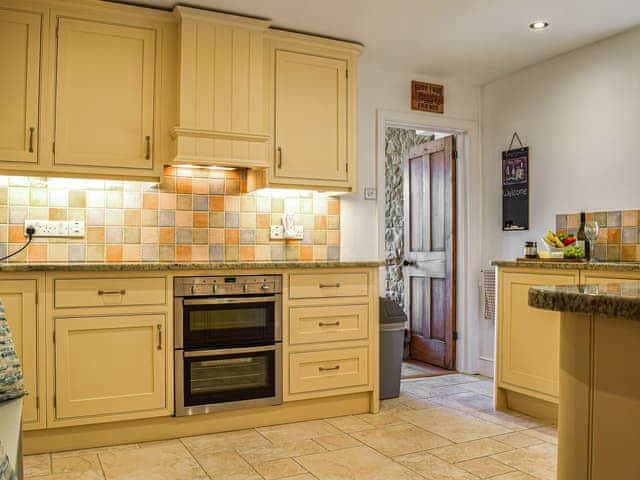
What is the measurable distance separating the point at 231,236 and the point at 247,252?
0.49 ft

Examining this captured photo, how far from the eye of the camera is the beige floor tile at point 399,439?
111 inches

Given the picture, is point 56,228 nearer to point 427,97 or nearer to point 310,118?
point 310,118

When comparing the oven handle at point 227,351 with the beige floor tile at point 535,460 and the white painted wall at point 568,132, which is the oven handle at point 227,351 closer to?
the beige floor tile at point 535,460

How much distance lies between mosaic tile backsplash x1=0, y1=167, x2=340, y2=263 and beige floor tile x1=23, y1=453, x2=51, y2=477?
3.54 feet

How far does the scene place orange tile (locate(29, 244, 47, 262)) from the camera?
10.5ft

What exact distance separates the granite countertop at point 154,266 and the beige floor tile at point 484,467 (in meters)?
1.22

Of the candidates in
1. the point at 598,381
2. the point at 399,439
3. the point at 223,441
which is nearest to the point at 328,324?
the point at 399,439

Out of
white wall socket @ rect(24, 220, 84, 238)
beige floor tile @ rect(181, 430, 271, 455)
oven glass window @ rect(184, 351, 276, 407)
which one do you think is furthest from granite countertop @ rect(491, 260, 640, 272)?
white wall socket @ rect(24, 220, 84, 238)

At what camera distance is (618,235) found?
11.6 feet

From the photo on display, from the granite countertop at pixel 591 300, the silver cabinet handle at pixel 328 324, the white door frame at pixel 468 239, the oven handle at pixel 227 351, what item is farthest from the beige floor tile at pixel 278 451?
the white door frame at pixel 468 239

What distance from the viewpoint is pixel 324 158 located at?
3643 millimetres

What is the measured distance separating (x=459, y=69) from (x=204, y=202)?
2.14 metres

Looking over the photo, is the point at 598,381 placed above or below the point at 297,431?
above

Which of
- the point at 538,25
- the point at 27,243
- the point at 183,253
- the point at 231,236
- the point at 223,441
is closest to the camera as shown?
the point at 223,441
